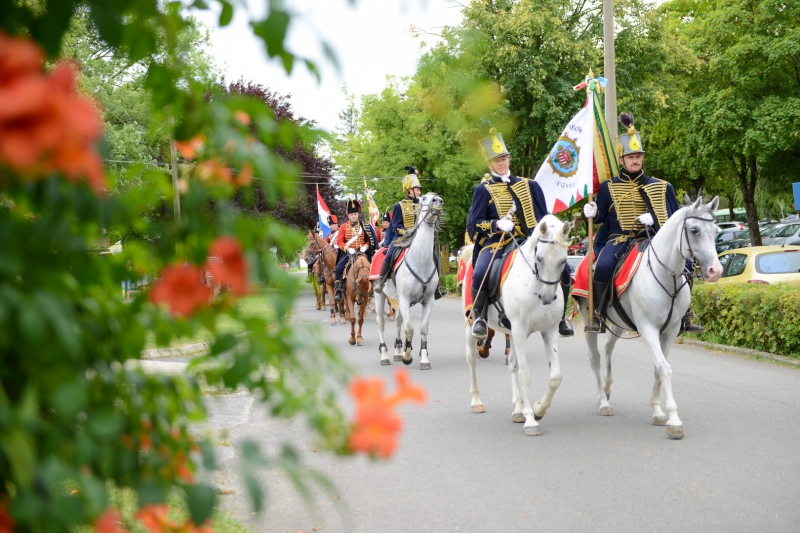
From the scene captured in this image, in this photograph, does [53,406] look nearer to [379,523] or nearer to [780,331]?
[379,523]

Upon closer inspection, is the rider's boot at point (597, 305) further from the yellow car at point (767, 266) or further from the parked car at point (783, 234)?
the parked car at point (783, 234)

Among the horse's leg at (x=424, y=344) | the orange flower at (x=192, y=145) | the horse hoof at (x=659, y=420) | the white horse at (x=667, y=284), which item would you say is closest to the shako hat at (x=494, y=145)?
the white horse at (x=667, y=284)

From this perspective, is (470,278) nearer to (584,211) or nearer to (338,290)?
(584,211)

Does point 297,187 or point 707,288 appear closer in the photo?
point 297,187

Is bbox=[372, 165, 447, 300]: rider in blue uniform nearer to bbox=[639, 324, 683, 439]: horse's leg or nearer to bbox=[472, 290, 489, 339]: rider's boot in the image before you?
bbox=[472, 290, 489, 339]: rider's boot

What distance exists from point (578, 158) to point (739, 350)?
5.72 metres

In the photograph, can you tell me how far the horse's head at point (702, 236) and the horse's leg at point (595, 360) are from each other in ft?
5.54

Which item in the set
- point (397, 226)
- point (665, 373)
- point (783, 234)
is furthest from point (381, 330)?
point (783, 234)

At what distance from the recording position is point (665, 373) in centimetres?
798

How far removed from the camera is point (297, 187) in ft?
5.70

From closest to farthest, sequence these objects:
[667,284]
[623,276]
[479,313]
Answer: [667,284], [623,276], [479,313]

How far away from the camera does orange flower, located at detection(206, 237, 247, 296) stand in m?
1.41

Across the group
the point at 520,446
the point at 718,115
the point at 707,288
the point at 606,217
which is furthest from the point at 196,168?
the point at 718,115

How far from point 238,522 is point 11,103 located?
4674mm
